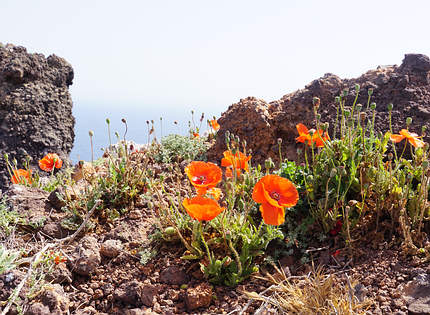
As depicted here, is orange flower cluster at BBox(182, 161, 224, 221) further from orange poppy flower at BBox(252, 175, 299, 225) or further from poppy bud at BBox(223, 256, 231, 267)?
poppy bud at BBox(223, 256, 231, 267)

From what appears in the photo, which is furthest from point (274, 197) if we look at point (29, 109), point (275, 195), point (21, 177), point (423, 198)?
point (29, 109)

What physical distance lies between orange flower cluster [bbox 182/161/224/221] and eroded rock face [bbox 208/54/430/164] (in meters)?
1.70

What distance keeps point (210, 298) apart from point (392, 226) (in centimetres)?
139

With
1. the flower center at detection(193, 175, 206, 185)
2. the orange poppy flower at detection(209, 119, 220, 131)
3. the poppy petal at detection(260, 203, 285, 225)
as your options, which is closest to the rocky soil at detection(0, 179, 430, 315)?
the poppy petal at detection(260, 203, 285, 225)

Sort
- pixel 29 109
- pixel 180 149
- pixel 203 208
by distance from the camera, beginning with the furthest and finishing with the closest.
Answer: pixel 29 109 < pixel 180 149 < pixel 203 208

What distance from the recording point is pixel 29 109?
5262 mm

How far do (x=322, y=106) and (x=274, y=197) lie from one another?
2.35 meters

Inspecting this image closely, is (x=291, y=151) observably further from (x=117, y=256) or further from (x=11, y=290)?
(x=11, y=290)

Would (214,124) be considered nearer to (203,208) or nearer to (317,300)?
(203,208)

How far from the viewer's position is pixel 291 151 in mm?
4172

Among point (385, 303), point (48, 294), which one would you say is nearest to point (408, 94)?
point (385, 303)

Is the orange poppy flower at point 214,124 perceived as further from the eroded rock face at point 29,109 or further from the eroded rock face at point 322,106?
the eroded rock face at point 29,109

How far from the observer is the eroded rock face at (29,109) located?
5215 mm

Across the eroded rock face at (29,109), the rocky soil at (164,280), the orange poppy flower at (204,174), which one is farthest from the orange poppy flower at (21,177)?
the orange poppy flower at (204,174)
